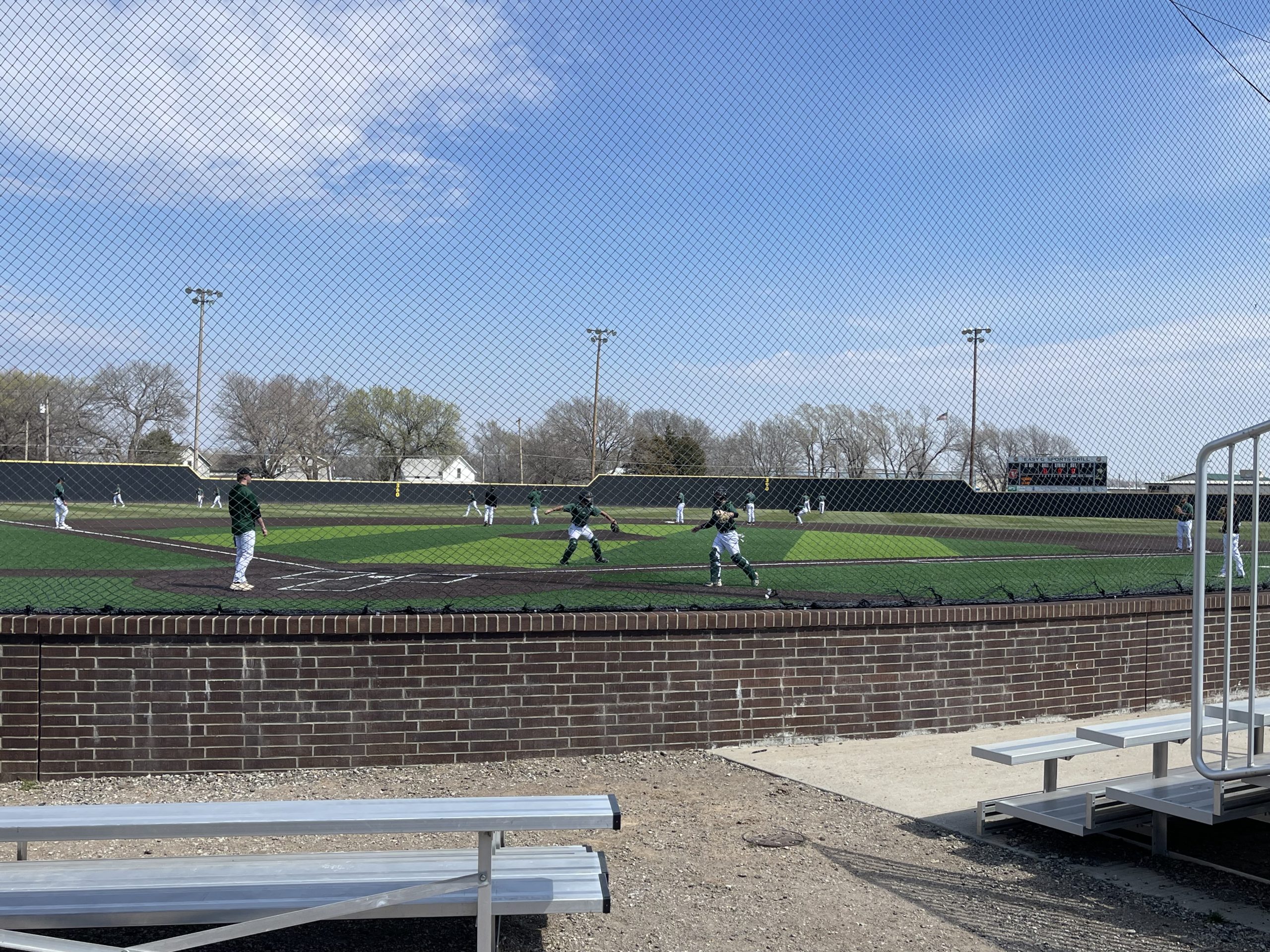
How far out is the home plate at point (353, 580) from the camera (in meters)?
16.1

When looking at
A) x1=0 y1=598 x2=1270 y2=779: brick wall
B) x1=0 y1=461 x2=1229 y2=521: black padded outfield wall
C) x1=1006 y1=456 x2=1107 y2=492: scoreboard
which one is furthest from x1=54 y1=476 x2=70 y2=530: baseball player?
x1=1006 y1=456 x2=1107 y2=492: scoreboard

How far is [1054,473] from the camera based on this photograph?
10008mm

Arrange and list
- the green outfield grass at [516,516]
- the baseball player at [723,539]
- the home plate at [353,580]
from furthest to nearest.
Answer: the home plate at [353,580]
the baseball player at [723,539]
the green outfield grass at [516,516]

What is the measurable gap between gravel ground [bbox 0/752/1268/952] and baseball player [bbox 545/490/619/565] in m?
5.69

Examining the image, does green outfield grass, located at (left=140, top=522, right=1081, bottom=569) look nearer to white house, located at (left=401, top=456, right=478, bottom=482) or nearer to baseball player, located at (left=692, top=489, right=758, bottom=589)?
baseball player, located at (left=692, top=489, right=758, bottom=589)

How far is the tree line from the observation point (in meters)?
7.65

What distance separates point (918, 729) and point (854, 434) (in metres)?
2.43

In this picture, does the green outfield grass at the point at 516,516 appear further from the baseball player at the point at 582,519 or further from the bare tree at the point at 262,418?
the bare tree at the point at 262,418

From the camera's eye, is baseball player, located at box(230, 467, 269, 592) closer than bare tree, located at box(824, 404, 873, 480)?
No

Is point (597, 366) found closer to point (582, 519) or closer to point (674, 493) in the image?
point (674, 493)

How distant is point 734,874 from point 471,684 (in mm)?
2520

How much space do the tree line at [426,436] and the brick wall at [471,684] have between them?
1.54m

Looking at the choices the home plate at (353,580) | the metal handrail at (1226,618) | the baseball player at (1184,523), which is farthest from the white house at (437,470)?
the baseball player at (1184,523)

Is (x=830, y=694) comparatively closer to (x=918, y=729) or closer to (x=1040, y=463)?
(x=918, y=729)
